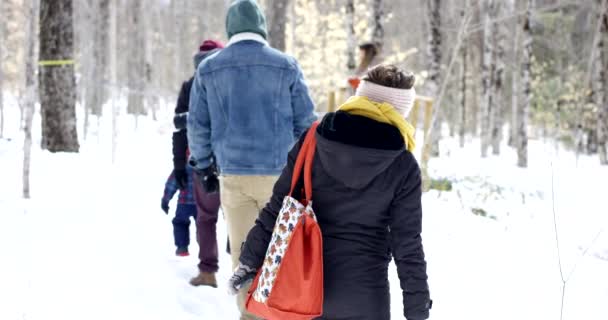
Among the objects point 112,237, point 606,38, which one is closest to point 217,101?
point 112,237

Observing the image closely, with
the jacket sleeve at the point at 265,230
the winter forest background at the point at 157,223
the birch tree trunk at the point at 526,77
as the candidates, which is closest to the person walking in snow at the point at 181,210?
the winter forest background at the point at 157,223

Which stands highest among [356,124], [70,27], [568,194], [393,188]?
[70,27]

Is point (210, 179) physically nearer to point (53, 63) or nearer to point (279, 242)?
point (279, 242)

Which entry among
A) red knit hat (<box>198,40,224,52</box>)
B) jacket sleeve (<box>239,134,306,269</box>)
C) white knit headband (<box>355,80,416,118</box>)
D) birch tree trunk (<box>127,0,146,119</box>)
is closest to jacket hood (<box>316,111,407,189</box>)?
white knit headband (<box>355,80,416,118</box>)

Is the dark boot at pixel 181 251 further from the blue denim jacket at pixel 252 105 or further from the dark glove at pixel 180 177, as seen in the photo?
the blue denim jacket at pixel 252 105

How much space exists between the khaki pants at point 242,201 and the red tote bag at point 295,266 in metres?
1.19

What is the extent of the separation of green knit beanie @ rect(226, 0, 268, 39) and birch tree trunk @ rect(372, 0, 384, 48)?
28.7 ft

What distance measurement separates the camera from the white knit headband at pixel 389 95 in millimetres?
2307

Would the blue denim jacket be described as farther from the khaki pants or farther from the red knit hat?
the red knit hat

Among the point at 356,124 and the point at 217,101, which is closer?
the point at 356,124

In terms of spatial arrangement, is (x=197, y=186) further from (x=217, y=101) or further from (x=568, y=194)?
(x=568, y=194)

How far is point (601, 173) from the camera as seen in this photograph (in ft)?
47.2

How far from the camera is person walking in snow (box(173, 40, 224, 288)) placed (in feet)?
15.2

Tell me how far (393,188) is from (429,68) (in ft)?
40.5
